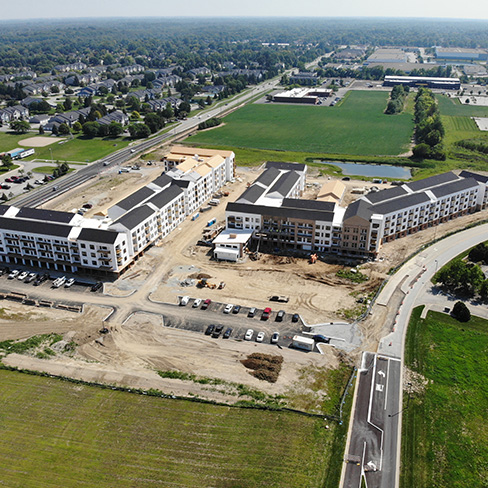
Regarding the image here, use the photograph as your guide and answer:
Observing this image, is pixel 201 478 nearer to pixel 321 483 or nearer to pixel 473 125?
pixel 321 483

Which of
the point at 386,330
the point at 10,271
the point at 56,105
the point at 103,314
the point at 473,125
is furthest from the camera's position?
the point at 56,105

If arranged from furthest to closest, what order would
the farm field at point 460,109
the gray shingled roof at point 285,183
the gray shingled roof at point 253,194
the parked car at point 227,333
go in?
the farm field at point 460,109
the gray shingled roof at point 285,183
the gray shingled roof at point 253,194
the parked car at point 227,333

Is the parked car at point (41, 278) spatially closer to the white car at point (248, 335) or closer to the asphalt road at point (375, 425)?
the white car at point (248, 335)

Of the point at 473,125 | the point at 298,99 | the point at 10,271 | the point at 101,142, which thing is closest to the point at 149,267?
the point at 10,271

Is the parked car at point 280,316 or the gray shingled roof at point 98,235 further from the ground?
the gray shingled roof at point 98,235

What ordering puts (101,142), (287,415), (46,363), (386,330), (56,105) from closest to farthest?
(287,415), (46,363), (386,330), (101,142), (56,105)

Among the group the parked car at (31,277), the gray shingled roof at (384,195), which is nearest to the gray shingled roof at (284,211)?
the gray shingled roof at (384,195)
